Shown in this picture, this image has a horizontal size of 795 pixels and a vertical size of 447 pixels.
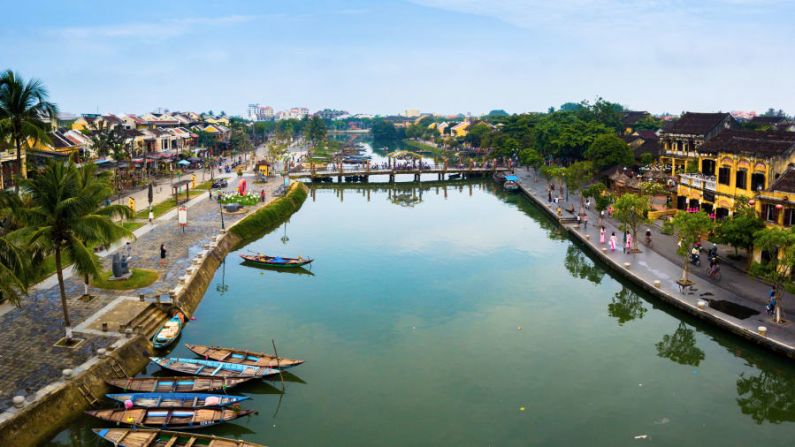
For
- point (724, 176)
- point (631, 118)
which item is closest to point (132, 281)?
point (724, 176)

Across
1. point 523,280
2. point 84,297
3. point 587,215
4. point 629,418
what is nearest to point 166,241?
point 84,297

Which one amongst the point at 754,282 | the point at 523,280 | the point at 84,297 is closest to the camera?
the point at 84,297

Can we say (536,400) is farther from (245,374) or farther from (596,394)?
(245,374)

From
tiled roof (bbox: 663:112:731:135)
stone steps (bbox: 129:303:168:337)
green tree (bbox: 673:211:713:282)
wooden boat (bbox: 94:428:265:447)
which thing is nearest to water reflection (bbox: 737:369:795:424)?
green tree (bbox: 673:211:713:282)

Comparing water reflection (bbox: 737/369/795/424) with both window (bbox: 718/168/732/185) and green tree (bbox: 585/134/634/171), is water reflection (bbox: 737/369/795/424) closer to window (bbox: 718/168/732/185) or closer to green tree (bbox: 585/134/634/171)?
window (bbox: 718/168/732/185)

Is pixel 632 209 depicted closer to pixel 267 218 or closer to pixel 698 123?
pixel 698 123
